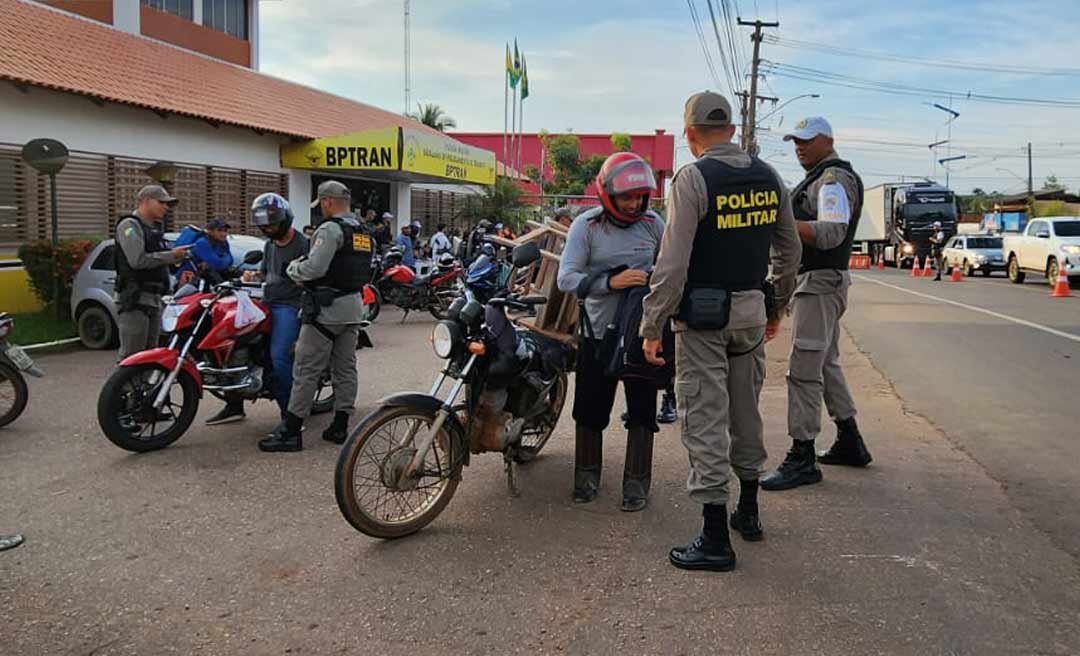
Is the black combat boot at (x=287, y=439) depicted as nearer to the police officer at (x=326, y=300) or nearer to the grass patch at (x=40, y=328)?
the police officer at (x=326, y=300)

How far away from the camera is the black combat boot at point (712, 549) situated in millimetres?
3777

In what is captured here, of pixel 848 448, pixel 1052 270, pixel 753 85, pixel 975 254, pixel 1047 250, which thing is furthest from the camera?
pixel 753 85

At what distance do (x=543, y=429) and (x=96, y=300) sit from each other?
7.34 metres

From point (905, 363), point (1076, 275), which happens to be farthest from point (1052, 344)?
point (1076, 275)

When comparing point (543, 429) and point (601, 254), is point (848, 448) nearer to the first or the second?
point (543, 429)

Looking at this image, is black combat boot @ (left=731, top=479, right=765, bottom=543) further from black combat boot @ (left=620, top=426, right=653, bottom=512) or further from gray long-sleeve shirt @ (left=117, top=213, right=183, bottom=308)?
gray long-sleeve shirt @ (left=117, top=213, right=183, bottom=308)

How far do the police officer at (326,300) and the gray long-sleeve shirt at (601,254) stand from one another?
190 cm

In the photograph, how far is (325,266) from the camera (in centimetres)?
572

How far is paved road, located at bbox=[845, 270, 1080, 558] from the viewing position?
513cm

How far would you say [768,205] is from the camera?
3.86 meters

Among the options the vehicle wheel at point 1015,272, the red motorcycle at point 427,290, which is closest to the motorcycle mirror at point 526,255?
the red motorcycle at point 427,290

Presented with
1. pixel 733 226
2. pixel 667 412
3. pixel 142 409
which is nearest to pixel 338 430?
pixel 142 409

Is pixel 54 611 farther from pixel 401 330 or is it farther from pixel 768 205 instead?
pixel 401 330

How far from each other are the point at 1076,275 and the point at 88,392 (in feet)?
72.7
